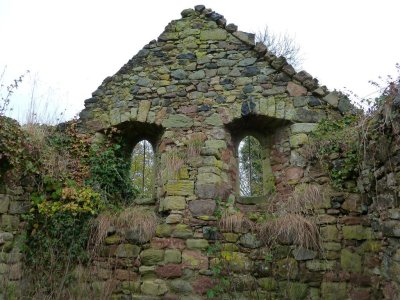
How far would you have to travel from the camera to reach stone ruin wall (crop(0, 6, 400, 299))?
5238 millimetres

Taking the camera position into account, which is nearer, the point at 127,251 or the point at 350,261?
the point at 350,261

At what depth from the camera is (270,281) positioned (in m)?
5.30

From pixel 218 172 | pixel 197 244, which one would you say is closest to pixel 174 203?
pixel 197 244

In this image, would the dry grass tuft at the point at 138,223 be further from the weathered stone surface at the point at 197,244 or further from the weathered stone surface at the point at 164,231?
the weathered stone surface at the point at 197,244

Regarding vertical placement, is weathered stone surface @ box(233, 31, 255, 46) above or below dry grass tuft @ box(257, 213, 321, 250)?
above

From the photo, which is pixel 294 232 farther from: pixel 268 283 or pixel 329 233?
pixel 268 283

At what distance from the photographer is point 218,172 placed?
6.35 m

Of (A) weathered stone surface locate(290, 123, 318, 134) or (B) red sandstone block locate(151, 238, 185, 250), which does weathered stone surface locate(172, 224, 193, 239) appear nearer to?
(B) red sandstone block locate(151, 238, 185, 250)

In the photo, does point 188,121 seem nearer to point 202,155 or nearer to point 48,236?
point 202,155

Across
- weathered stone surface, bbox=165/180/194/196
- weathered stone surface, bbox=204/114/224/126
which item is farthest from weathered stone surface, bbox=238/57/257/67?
weathered stone surface, bbox=165/180/194/196

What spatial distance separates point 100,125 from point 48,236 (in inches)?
86.2

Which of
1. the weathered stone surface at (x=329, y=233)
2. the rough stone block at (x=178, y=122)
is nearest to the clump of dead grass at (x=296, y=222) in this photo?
the weathered stone surface at (x=329, y=233)

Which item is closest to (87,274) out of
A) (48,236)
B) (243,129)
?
(48,236)

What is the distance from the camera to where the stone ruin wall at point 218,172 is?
5238 millimetres
